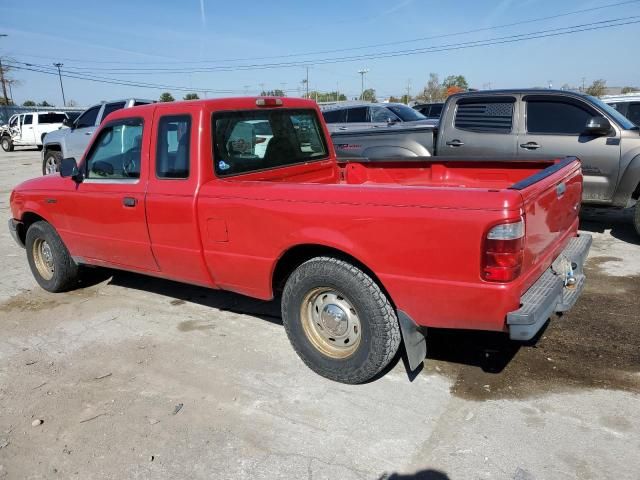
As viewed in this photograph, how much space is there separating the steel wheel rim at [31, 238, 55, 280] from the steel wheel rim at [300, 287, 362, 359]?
328 cm

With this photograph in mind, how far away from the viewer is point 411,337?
3039 mm

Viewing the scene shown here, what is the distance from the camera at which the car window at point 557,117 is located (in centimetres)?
646

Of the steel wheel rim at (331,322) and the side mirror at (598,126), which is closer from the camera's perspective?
the steel wheel rim at (331,322)

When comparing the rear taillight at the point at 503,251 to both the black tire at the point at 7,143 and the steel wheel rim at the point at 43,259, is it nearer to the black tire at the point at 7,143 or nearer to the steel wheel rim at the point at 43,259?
the steel wheel rim at the point at 43,259

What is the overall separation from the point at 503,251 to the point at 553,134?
15.0ft

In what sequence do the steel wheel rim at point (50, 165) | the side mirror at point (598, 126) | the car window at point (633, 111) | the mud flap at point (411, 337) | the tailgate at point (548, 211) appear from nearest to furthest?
the tailgate at point (548, 211), the mud flap at point (411, 337), the side mirror at point (598, 126), the car window at point (633, 111), the steel wheel rim at point (50, 165)

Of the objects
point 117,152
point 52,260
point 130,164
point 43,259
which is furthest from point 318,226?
point 43,259

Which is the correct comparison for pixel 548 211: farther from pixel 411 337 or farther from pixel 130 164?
pixel 130 164

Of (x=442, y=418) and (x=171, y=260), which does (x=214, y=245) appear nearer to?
(x=171, y=260)

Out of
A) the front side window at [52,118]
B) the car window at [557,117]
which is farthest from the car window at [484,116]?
the front side window at [52,118]

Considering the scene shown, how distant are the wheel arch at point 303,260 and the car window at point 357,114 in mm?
9401

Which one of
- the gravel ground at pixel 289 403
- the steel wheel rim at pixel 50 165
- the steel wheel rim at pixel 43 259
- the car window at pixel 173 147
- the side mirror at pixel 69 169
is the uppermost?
the car window at pixel 173 147

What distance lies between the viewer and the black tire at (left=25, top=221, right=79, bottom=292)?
5.17 meters

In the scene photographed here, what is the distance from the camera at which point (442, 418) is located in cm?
302
